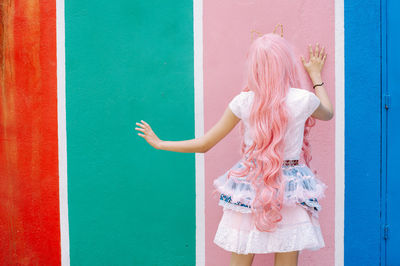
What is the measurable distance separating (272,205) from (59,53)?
1.93 metres

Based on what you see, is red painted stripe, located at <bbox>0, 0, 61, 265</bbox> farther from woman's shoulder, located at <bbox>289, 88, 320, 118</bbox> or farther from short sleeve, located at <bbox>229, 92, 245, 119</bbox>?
woman's shoulder, located at <bbox>289, 88, 320, 118</bbox>

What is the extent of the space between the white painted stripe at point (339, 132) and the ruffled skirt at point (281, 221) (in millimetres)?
656

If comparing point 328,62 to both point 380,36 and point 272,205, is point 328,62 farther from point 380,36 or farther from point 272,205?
point 272,205

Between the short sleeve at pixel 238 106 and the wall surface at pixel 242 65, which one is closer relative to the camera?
the short sleeve at pixel 238 106

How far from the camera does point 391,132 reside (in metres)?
2.72

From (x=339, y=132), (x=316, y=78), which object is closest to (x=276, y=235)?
(x=339, y=132)

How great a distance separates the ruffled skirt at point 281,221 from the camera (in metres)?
2.12

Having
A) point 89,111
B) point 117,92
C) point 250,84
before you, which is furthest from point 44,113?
point 250,84

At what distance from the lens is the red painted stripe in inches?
115

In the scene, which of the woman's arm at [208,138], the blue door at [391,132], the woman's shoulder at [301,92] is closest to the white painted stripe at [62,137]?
the woman's arm at [208,138]

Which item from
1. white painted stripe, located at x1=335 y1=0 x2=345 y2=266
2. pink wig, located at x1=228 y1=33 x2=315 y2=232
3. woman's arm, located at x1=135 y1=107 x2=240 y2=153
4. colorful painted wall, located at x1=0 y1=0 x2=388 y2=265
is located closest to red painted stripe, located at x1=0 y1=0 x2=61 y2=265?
colorful painted wall, located at x1=0 y1=0 x2=388 y2=265

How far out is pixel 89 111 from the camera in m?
2.92

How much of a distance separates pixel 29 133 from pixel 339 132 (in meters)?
2.29

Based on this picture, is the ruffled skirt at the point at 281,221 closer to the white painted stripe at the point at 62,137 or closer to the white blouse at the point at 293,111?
the white blouse at the point at 293,111
